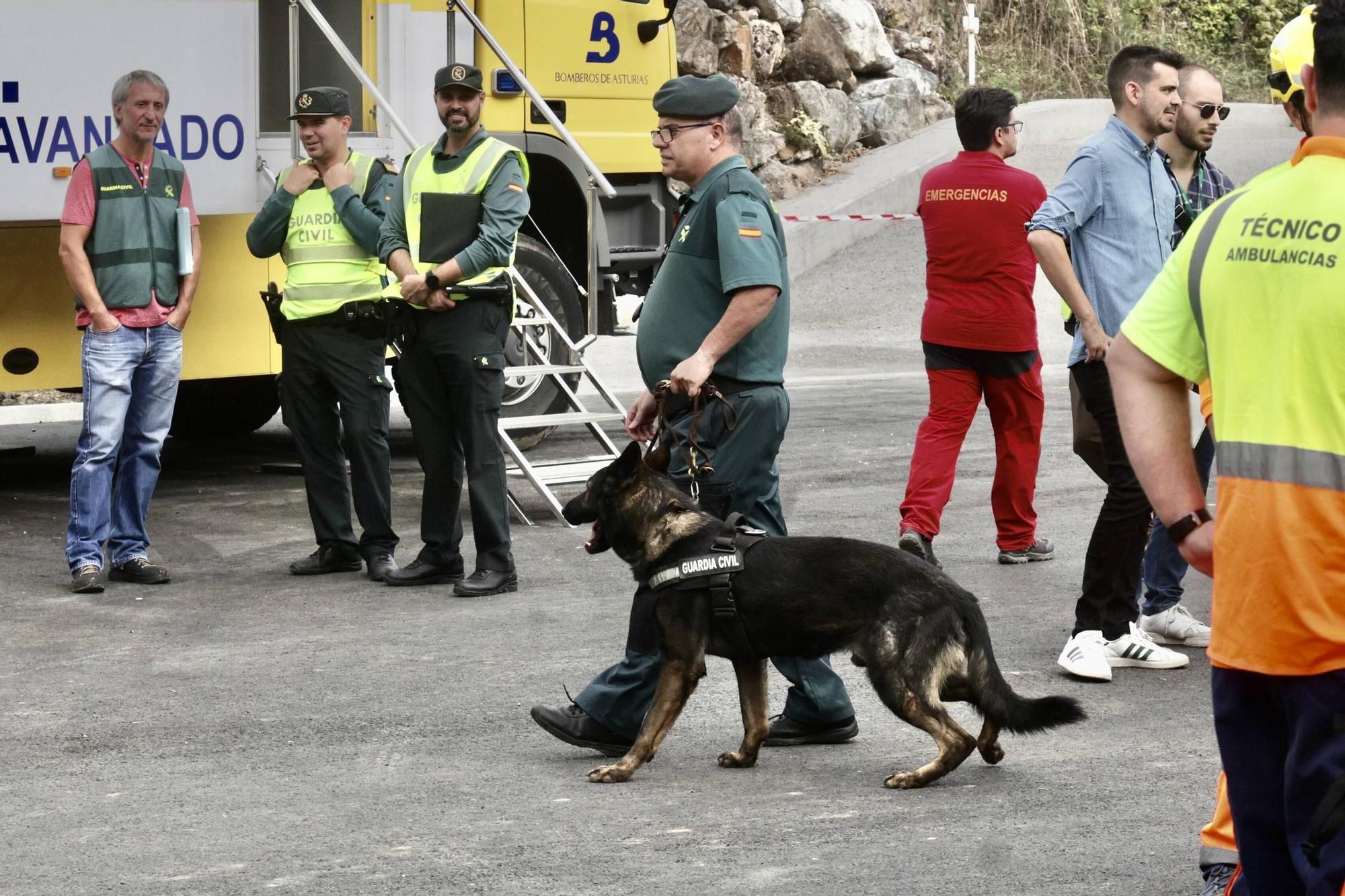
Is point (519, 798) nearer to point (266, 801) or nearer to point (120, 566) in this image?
point (266, 801)

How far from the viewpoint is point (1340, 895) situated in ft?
7.75

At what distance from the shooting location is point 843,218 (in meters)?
19.9

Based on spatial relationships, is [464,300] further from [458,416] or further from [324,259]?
[324,259]

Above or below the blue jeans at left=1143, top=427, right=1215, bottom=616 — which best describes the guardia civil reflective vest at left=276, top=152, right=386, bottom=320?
above

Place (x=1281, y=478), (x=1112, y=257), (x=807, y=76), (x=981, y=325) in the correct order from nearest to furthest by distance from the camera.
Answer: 1. (x=1281, y=478)
2. (x=1112, y=257)
3. (x=981, y=325)
4. (x=807, y=76)

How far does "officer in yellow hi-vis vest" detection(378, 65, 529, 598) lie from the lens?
6.94 meters

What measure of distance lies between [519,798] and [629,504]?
82 centimetres

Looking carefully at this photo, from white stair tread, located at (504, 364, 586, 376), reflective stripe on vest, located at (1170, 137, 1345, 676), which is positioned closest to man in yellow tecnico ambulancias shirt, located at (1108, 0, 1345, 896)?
reflective stripe on vest, located at (1170, 137, 1345, 676)

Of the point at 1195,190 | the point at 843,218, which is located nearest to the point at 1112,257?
the point at 1195,190

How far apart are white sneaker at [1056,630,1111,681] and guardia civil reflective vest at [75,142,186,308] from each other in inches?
156

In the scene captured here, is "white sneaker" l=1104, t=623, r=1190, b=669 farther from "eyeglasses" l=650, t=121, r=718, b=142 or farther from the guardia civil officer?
Result: "eyeglasses" l=650, t=121, r=718, b=142

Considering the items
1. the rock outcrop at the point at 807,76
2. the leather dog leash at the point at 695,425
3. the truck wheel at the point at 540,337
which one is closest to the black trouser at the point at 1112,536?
the leather dog leash at the point at 695,425

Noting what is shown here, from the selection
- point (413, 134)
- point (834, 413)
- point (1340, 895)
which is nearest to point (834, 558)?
point (1340, 895)

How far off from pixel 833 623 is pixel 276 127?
5923 mm
